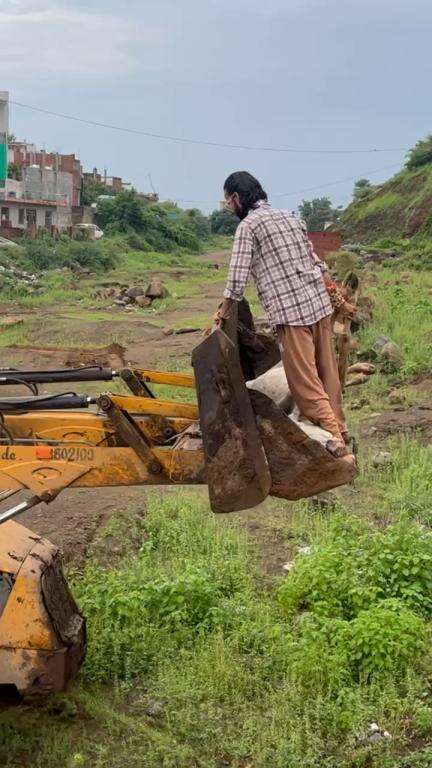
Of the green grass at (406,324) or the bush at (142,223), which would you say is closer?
the green grass at (406,324)

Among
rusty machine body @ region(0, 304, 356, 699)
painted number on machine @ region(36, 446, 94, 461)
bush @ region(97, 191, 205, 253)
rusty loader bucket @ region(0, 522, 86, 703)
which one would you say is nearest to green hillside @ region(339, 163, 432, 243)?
bush @ region(97, 191, 205, 253)

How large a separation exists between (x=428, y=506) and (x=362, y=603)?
8.58 feet

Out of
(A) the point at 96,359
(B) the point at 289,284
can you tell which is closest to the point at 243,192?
(B) the point at 289,284

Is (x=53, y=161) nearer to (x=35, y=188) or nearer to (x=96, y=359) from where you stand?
(x=35, y=188)

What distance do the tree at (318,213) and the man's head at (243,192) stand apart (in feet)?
196

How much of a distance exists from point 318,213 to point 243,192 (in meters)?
68.3

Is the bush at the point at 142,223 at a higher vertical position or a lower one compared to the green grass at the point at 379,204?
lower

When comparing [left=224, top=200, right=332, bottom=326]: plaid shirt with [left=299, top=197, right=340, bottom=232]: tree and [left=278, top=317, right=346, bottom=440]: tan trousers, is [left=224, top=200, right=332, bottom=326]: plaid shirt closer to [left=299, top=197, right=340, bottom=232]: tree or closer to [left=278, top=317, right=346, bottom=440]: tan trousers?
[left=278, top=317, right=346, bottom=440]: tan trousers

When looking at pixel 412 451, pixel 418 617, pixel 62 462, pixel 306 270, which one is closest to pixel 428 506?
pixel 412 451

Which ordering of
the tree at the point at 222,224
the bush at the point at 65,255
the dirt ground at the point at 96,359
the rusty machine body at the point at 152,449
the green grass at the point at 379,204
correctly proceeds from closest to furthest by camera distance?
1. the rusty machine body at the point at 152,449
2. the dirt ground at the point at 96,359
3. the bush at the point at 65,255
4. the green grass at the point at 379,204
5. the tree at the point at 222,224

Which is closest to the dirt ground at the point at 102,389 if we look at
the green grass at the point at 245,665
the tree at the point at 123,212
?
the green grass at the point at 245,665

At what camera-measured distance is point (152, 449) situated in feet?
14.0

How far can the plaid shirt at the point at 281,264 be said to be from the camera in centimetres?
455

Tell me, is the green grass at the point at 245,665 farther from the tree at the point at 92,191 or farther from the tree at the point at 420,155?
the tree at the point at 92,191
